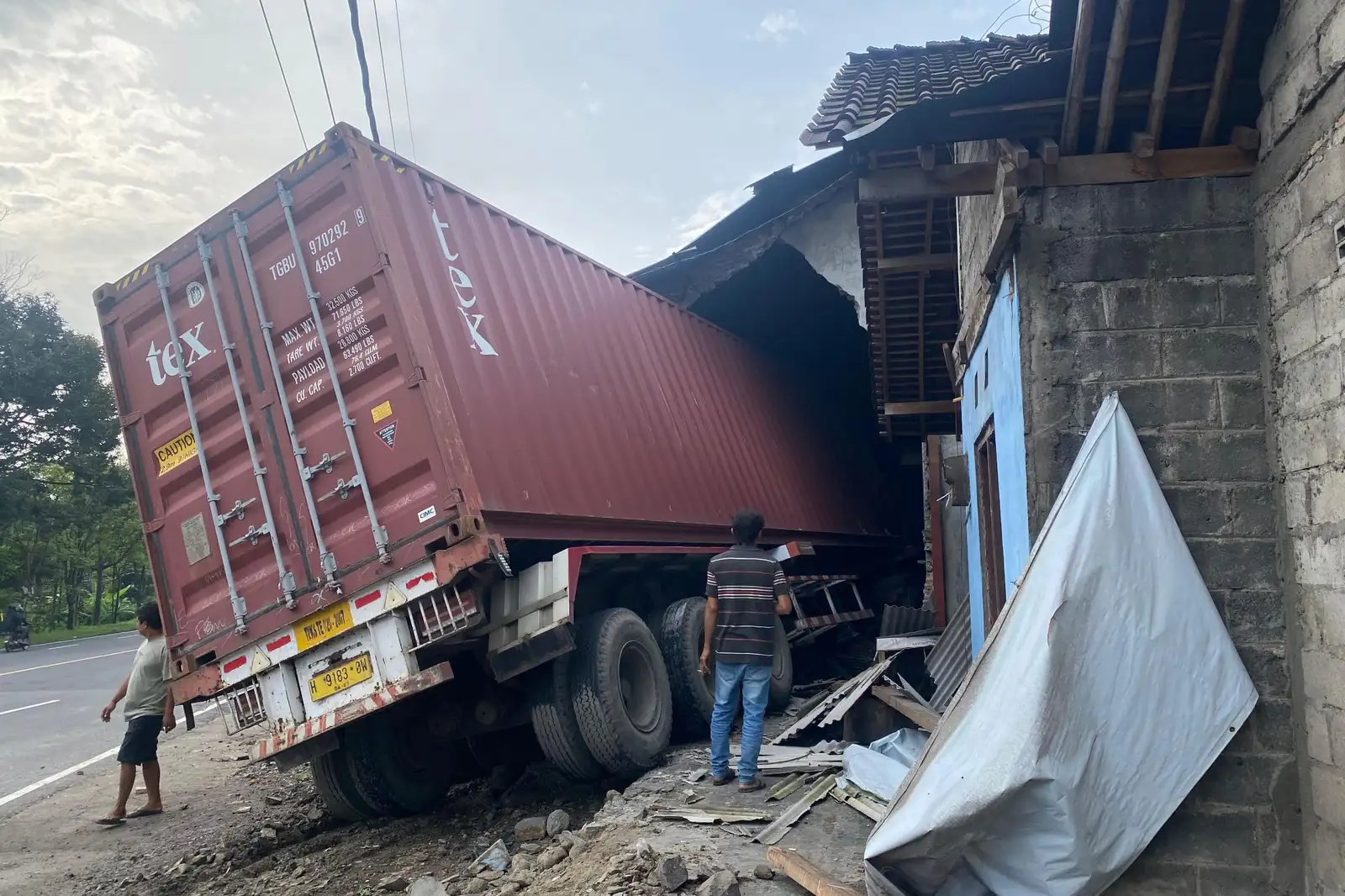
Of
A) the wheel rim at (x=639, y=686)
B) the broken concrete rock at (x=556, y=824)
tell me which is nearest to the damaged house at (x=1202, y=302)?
the wheel rim at (x=639, y=686)

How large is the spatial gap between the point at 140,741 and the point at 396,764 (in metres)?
2.05

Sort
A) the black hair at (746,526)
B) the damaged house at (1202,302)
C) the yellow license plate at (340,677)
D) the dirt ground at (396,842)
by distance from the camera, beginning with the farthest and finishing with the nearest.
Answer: the black hair at (746,526) → the yellow license plate at (340,677) → the dirt ground at (396,842) → the damaged house at (1202,302)

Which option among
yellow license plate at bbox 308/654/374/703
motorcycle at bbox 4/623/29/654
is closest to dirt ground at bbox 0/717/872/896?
yellow license plate at bbox 308/654/374/703

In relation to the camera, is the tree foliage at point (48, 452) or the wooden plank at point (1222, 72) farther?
the tree foliage at point (48, 452)

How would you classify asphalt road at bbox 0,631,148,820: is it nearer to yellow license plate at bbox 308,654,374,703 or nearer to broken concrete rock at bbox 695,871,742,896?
yellow license plate at bbox 308,654,374,703

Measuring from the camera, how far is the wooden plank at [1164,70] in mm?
3332

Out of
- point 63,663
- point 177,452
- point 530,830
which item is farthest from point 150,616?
point 63,663

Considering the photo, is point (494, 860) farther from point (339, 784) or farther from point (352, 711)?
point (339, 784)

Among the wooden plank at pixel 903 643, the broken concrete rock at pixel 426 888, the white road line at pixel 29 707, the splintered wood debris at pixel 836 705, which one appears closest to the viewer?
the broken concrete rock at pixel 426 888

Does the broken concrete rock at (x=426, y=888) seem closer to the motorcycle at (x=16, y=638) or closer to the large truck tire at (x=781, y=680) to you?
the large truck tire at (x=781, y=680)

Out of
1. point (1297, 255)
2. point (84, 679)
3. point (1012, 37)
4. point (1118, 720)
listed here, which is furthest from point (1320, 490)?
point (84, 679)

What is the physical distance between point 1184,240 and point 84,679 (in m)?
14.9

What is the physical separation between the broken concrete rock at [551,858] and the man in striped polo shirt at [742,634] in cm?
109

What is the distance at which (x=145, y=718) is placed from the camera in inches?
258
